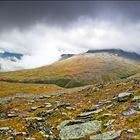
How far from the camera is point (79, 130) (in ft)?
117

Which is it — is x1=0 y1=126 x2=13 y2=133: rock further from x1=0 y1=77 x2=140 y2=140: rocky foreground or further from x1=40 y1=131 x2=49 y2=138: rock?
x1=40 y1=131 x2=49 y2=138: rock

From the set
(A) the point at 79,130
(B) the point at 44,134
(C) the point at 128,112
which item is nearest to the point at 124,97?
(C) the point at 128,112

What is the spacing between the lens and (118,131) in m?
32.6

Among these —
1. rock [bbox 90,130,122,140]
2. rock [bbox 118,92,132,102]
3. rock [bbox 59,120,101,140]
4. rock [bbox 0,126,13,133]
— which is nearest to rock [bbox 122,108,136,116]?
rock [bbox 59,120,101,140]

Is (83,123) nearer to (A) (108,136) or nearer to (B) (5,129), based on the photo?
(A) (108,136)

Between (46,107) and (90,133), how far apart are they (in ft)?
71.8

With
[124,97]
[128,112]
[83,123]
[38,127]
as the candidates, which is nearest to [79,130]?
[83,123]

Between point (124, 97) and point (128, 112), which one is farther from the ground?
point (124, 97)

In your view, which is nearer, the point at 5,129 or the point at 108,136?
the point at 108,136

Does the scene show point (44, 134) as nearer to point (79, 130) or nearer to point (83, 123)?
point (79, 130)

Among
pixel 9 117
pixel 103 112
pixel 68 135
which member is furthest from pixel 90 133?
pixel 9 117

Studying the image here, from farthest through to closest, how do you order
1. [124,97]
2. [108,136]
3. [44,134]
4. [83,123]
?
[124,97] → [83,123] → [44,134] → [108,136]

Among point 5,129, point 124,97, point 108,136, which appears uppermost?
point 124,97

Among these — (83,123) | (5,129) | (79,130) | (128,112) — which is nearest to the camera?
(79,130)
